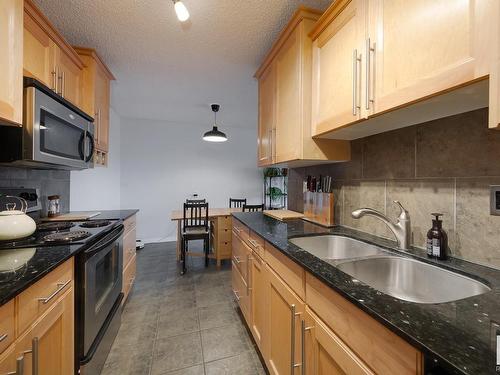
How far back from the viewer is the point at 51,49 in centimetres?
158

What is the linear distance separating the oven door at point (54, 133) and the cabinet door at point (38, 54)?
0.83 feet

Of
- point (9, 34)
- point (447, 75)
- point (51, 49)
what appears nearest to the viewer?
point (447, 75)

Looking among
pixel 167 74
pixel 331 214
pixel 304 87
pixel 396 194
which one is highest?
pixel 167 74

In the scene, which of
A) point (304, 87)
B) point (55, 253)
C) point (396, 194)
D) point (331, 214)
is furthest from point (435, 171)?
point (55, 253)

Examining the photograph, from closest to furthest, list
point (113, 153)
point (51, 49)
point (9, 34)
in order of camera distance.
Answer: point (9, 34), point (51, 49), point (113, 153)

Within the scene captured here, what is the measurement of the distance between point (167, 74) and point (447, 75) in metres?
2.44

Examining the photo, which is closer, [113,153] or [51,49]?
[51,49]

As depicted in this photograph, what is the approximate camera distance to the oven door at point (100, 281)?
4.00 ft

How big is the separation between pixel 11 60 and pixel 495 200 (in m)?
2.04

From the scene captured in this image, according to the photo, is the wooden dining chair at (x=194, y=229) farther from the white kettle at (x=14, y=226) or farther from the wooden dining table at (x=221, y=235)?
the white kettle at (x=14, y=226)

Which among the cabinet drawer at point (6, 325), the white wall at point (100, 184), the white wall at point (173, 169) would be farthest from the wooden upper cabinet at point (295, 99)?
the white wall at point (173, 169)

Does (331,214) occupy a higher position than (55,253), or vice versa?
(331,214)

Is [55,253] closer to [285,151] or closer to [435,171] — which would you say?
[285,151]

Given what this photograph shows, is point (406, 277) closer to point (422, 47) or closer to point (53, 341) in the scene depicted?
point (422, 47)
